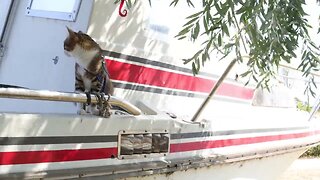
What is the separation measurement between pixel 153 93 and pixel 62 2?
1020mm

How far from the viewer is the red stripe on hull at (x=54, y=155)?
284cm

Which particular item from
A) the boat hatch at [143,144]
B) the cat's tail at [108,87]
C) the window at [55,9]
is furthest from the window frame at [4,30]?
the boat hatch at [143,144]

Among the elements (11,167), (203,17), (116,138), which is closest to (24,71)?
(116,138)

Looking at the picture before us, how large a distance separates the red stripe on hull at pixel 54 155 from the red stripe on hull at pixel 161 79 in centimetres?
73

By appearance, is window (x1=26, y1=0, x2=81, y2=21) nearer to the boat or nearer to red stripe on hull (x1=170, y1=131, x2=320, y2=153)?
the boat

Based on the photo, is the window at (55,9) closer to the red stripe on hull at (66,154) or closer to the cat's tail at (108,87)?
the cat's tail at (108,87)

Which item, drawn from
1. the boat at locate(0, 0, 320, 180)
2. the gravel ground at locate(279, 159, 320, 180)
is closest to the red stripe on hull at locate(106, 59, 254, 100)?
the boat at locate(0, 0, 320, 180)

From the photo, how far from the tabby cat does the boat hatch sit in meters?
0.26

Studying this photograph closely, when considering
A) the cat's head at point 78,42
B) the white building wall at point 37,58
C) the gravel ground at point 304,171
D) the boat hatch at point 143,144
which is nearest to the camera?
the cat's head at point 78,42

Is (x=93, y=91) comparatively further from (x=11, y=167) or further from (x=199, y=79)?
(x=199, y=79)

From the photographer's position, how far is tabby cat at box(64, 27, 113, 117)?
11.2 ft

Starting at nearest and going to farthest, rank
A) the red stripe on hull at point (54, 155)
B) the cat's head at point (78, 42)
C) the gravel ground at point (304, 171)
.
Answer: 1. the red stripe on hull at point (54, 155)
2. the cat's head at point (78, 42)
3. the gravel ground at point (304, 171)

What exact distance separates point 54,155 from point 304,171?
742 centimetres

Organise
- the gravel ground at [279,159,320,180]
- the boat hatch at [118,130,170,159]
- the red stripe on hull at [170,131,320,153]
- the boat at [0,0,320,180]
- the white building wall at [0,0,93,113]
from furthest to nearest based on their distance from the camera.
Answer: the gravel ground at [279,159,320,180], the red stripe on hull at [170,131,320,153], the white building wall at [0,0,93,113], the boat hatch at [118,130,170,159], the boat at [0,0,320,180]
